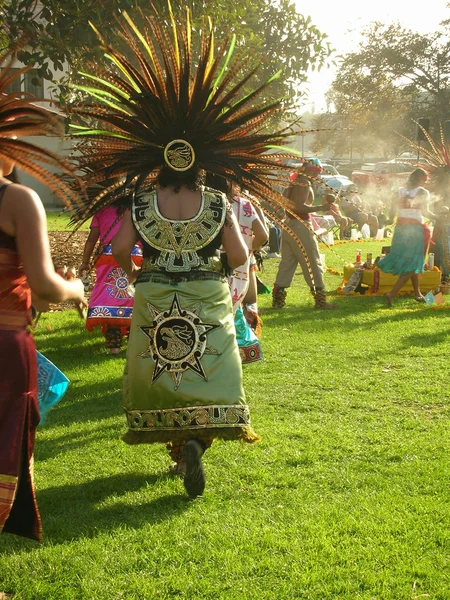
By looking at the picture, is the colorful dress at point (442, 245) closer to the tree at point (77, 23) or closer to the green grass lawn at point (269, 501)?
the tree at point (77, 23)

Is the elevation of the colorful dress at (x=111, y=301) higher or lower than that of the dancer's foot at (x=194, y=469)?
higher

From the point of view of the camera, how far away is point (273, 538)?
4.16 metres

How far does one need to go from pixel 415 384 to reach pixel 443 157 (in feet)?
18.3

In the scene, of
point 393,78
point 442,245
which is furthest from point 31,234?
point 393,78

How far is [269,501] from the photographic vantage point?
4695 millimetres

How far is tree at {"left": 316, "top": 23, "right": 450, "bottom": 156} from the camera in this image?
42.1 m

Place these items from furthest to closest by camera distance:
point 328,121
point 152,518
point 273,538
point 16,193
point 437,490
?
1. point 328,121
2. point 437,490
3. point 152,518
4. point 273,538
5. point 16,193

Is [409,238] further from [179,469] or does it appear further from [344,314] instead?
[179,469]

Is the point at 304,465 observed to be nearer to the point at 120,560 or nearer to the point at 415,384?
the point at 120,560

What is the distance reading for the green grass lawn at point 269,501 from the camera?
3760 millimetres

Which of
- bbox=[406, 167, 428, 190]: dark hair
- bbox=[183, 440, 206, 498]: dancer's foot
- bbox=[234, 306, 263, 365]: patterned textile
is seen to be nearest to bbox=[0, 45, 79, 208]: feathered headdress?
bbox=[183, 440, 206, 498]: dancer's foot

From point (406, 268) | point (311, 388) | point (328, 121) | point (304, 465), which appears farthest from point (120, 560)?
point (328, 121)

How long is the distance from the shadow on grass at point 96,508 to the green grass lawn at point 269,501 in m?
0.01

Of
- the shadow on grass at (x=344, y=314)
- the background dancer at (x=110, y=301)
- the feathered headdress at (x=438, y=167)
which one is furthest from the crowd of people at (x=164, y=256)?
the feathered headdress at (x=438, y=167)
